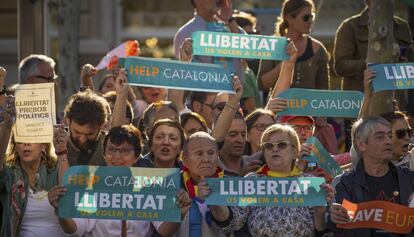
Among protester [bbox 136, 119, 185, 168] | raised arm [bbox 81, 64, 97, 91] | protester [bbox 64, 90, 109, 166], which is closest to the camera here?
protester [bbox 136, 119, 185, 168]

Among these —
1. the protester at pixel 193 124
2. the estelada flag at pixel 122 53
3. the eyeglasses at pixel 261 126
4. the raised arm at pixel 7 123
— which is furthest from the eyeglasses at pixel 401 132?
the raised arm at pixel 7 123

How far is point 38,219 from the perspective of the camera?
445 inches

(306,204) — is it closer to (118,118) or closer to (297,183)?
(297,183)

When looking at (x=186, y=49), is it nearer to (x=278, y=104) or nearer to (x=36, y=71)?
(x=278, y=104)

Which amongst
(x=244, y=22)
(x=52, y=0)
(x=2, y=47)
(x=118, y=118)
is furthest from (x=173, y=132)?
(x=2, y=47)

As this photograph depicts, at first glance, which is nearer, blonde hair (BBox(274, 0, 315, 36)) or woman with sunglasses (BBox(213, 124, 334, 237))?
woman with sunglasses (BBox(213, 124, 334, 237))

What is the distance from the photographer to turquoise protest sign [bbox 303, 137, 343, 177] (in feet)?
39.1

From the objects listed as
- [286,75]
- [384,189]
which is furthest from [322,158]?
[286,75]

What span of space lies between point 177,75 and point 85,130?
0.87m

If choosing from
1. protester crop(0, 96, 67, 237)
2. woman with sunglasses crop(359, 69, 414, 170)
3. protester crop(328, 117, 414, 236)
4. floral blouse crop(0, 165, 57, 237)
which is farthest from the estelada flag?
protester crop(328, 117, 414, 236)

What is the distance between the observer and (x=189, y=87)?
12.2 metres

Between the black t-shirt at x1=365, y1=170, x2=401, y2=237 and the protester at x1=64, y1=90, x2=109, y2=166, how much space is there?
6.48 feet

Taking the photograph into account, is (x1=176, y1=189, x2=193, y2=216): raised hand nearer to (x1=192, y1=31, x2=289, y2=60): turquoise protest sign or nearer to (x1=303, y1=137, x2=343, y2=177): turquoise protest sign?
(x1=303, y1=137, x2=343, y2=177): turquoise protest sign

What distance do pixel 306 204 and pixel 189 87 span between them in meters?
1.76
